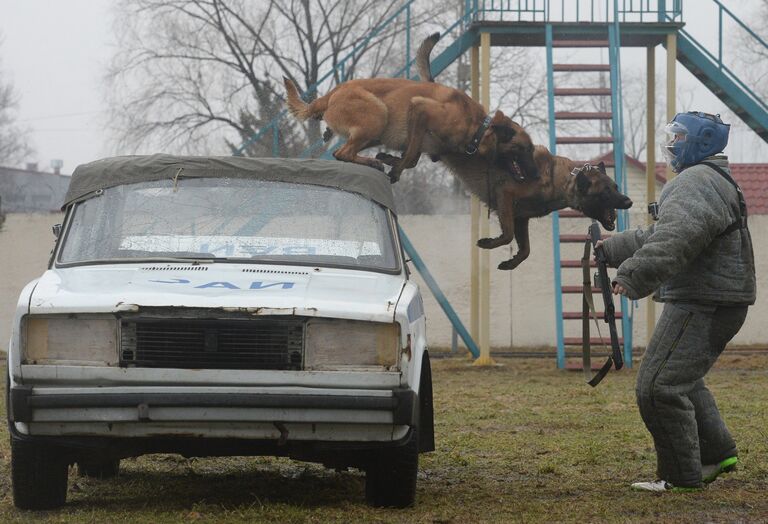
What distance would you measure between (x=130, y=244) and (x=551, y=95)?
30.8 ft

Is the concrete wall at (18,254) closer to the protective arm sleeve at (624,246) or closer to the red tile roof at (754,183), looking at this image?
the red tile roof at (754,183)

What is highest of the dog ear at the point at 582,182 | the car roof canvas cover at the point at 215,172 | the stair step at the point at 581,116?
the stair step at the point at 581,116

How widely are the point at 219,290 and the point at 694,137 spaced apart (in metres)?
2.57

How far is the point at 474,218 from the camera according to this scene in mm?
16375

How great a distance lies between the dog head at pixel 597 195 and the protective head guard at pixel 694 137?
10.0ft

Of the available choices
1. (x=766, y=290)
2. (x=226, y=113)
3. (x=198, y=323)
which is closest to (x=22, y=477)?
(x=198, y=323)

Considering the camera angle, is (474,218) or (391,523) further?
(474,218)

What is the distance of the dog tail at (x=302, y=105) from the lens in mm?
8773

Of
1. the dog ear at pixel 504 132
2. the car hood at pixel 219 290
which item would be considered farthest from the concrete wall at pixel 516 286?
the car hood at pixel 219 290

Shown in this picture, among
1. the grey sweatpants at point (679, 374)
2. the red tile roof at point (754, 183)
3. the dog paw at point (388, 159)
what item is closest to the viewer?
the grey sweatpants at point (679, 374)

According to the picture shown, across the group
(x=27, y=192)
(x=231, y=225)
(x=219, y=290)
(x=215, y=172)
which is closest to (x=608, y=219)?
(x=215, y=172)

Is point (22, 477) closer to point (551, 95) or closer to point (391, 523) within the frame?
point (391, 523)

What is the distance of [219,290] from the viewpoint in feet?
17.7

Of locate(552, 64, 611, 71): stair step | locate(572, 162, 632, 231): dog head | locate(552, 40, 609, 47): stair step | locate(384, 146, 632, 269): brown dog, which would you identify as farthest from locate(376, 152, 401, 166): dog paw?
locate(552, 40, 609, 47): stair step
